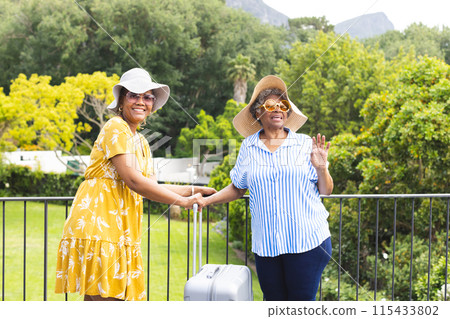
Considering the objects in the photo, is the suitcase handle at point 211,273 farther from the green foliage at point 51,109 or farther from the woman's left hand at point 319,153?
the green foliage at point 51,109

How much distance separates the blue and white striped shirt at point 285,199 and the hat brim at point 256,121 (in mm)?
166

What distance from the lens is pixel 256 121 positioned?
6.45 feet

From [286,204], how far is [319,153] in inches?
9.3

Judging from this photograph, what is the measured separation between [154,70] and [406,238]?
1143 cm

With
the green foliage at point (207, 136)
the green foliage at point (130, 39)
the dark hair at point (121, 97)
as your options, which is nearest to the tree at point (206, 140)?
the green foliage at point (207, 136)

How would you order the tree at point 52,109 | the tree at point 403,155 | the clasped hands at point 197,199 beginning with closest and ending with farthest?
the clasped hands at point 197,199, the tree at point 403,155, the tree at point 52,109

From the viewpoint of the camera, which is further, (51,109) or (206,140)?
(51,109)

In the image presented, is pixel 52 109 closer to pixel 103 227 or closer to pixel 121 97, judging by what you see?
pixel 121 97

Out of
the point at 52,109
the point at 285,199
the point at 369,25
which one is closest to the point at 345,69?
the point at 52,109

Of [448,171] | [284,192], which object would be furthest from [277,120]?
[448,171]

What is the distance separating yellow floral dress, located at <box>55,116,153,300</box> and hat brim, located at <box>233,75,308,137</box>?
473 millimetres

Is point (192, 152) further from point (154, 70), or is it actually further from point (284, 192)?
point (154, 70)

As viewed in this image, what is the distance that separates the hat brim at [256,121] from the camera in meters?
1.85

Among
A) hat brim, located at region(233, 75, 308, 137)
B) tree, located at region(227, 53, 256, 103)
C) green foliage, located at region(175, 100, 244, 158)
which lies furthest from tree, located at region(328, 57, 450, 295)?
tree, located at region(227, 53, 256, 103)
